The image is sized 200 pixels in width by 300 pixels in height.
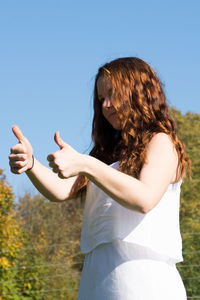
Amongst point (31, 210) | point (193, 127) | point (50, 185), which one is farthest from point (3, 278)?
point (193, 127)

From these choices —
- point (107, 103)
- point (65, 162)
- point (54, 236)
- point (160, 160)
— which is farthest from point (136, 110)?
point (54, 236)

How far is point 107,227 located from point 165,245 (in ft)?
0.62

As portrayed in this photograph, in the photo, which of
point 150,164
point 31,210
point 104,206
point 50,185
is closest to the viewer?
point 150,164

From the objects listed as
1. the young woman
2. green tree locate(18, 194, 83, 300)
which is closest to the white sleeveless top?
the young woman

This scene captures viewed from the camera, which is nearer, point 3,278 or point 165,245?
point 165,245

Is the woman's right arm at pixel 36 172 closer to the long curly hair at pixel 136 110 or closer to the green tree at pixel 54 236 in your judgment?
the long curly hair at pixel 136 110

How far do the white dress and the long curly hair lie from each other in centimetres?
14

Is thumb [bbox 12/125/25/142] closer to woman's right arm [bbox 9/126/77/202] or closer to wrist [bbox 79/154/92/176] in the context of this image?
woman's right arm [bbox 9/126/77/202]

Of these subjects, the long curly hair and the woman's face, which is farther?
the woman's face

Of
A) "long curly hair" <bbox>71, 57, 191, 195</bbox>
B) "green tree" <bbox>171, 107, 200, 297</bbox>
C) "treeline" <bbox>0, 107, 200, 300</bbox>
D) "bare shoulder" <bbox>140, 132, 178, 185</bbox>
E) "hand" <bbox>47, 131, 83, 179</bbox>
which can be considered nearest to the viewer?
"hand" <bbox>47, 131, 83, 179</bbox>

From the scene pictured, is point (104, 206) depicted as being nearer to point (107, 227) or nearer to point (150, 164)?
point (107, 227)

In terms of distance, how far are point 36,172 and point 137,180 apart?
0.41m

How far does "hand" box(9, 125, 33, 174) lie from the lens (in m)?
1.41

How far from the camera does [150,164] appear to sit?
4.70 ft
